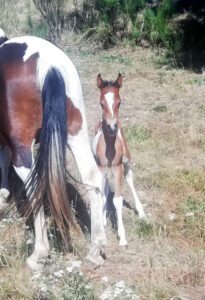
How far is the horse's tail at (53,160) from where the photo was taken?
3982 millimetres

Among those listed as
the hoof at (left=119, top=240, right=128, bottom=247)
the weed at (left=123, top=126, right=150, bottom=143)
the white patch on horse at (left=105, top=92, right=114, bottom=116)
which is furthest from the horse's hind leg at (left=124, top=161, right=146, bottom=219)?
the weed at (left=123, top=126, right=150, bottom=143)

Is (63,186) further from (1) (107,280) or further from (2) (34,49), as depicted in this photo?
(2) (34,49)

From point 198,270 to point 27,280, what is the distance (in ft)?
3.53

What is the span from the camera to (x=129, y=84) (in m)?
9.62

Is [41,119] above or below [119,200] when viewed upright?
above

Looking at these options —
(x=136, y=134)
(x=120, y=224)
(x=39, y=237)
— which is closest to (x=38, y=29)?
(x=136, y=134)

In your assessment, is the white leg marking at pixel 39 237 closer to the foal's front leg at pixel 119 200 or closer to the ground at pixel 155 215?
the ground at pixel 155 215

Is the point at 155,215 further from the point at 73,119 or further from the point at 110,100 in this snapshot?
the point at 73,119

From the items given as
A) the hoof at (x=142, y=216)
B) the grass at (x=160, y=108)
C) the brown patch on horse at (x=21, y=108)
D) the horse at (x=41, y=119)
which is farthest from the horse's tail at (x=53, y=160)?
the grass at (x=160, y=108)

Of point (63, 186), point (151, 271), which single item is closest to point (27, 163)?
point (63, 186)

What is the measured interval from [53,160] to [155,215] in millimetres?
1372

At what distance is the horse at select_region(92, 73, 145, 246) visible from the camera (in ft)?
15.1

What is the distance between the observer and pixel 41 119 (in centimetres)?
430

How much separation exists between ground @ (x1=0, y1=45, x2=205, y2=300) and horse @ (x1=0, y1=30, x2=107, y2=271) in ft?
0.68
